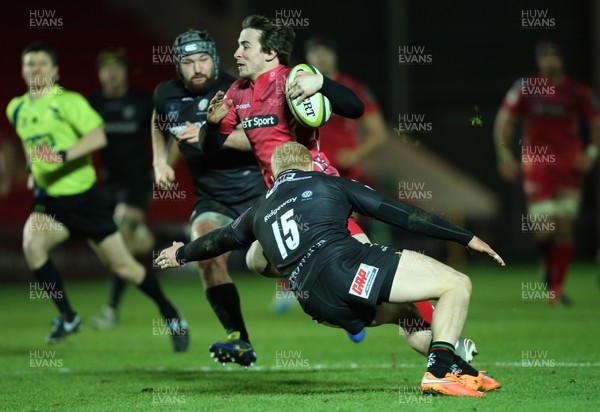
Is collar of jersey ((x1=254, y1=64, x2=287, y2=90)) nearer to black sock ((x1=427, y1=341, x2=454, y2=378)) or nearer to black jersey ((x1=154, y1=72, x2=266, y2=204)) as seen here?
black jersey ((x1=154, y1=72, x2=266, y2=204))

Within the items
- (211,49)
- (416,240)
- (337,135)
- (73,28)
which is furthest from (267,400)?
(73,28)

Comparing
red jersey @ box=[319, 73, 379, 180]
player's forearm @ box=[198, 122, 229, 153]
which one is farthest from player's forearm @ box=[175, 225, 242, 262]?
red jersey @ box=[319, 73, 379, 180]

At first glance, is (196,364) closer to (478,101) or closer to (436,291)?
(436,291)

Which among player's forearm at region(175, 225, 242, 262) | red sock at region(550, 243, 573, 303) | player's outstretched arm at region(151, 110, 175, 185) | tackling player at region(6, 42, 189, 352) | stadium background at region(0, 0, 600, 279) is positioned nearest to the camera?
player's forearm at region(175, 225, 242, 262)

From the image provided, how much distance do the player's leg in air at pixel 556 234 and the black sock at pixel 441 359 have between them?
629cm

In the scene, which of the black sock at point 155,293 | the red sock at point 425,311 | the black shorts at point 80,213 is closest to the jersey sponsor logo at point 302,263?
the red sock at point 425,311

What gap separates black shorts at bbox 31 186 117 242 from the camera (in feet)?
29.3

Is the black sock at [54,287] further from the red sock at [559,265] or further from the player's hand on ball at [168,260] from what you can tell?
the red sock at [559,265]

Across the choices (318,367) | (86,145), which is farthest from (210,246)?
(86,145)

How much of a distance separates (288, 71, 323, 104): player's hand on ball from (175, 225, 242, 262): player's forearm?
82 cm

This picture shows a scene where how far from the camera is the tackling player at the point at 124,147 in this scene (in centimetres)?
1190

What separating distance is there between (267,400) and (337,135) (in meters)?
6.25

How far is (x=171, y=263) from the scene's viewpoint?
6008 mm

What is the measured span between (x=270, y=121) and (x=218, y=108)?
319 mm
